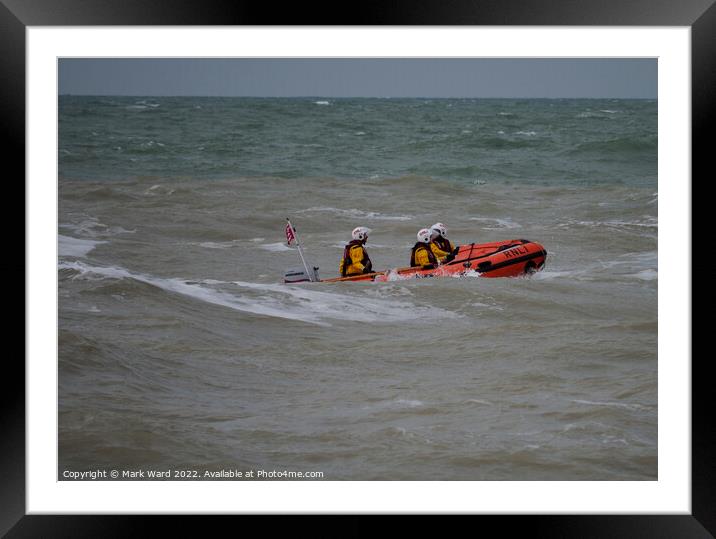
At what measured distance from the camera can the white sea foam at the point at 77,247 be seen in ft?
23.4

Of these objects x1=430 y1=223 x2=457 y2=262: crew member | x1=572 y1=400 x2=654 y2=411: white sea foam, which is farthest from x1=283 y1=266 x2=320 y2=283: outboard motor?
x1=572 y1=400 x2=654 y2=411: white sea foam

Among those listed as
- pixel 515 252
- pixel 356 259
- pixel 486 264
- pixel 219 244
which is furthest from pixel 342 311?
pixel 219 244

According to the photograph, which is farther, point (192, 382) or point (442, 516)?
point (192, 382)

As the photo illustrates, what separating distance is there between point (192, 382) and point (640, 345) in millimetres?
2739

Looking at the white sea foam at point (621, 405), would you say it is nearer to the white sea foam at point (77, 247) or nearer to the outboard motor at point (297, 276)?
the outboard motor at point (297, 276)

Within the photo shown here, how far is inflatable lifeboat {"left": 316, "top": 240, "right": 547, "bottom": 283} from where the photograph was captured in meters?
7.13

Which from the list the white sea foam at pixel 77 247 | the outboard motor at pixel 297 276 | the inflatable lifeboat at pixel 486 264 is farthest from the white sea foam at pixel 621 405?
the white sea foam at pixel 77 247

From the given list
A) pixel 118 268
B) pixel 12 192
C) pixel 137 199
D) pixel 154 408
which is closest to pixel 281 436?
pixel 154 408

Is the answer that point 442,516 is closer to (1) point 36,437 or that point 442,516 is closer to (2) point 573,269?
(1) point 36,437

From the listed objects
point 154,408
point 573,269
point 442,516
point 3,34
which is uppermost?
point 3,34

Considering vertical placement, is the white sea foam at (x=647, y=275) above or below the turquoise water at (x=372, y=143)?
below

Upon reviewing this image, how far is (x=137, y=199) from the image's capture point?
10.9 m

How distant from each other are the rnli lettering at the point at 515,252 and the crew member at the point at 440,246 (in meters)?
0.47

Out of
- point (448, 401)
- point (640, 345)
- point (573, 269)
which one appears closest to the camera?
point (448, 401)
